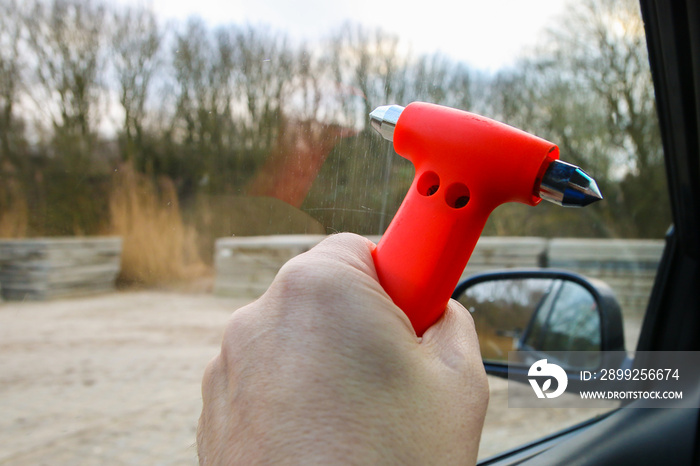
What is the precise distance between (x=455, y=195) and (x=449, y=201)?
1cm

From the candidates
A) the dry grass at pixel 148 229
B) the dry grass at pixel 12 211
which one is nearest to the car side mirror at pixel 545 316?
the dry grass at pixel 148 229

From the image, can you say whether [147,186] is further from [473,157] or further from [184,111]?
[473,157]

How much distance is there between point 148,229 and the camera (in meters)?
1.46

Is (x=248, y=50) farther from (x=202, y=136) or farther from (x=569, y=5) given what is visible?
(x=569, y=5)

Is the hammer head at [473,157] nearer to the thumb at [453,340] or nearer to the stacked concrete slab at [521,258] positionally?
the thumb at [453,340]

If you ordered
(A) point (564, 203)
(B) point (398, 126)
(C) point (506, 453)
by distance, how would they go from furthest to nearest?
(C) point (506, 453) < (B) point (398, 126) < (A) point (564, 203)

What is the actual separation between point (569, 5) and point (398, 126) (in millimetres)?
2363

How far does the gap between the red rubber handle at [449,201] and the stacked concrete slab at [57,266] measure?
958 mm

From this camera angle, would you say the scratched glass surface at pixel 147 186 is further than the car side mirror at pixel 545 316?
No

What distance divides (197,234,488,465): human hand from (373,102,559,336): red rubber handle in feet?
0.18

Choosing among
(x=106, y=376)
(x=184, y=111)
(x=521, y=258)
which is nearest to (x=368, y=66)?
(x=184, y=111)

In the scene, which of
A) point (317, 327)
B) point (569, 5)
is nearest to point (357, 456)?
point (317, 327)

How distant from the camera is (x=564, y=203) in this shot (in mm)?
806

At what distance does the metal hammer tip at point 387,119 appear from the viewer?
935mm
